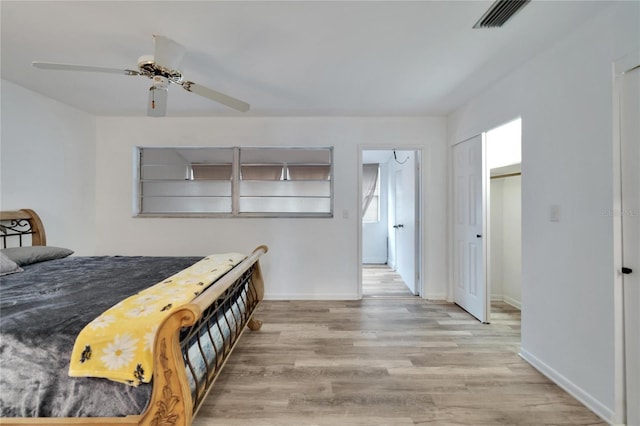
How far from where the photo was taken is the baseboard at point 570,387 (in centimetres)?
150

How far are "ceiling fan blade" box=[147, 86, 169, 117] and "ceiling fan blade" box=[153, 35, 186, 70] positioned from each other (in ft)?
0.60

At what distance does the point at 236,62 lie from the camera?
2.11 m

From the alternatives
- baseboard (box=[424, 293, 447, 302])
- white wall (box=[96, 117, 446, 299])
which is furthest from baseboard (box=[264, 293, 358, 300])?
baseboard (box=[424, 293, 447, 302])

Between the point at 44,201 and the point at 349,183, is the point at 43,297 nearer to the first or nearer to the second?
the point at 44,201

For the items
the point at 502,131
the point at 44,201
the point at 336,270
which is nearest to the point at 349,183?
the point at 336,270

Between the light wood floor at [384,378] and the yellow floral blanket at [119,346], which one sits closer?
the yellow floral blanket at [119,346]

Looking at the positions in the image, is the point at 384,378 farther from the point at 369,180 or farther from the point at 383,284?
the point at 369,180

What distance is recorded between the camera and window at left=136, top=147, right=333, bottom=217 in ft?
11.6

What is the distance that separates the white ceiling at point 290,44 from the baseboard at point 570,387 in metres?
2.28

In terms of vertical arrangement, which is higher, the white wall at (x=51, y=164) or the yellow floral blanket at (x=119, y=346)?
the white wall at (x=51, y=164)

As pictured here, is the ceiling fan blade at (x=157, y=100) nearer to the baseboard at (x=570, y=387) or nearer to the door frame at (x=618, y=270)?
the door frame at (x=618, y=270)

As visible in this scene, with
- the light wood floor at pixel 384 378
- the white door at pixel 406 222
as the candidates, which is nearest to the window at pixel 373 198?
the white door at pixel 406 222

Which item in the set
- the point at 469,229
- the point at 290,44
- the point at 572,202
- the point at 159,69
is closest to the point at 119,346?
the point at 159,69

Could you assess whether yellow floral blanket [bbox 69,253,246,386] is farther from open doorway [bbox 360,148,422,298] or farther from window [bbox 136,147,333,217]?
open doorway [bbox 360,148,422,298]
